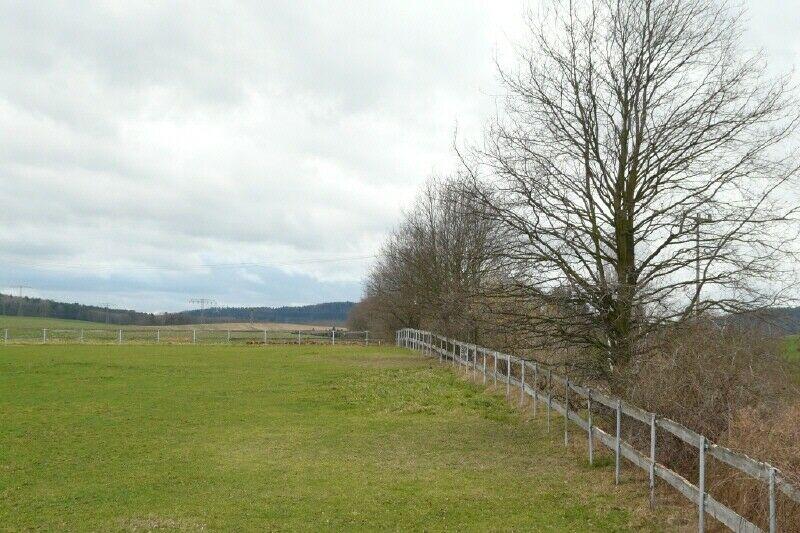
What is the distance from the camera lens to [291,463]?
41.3 feet

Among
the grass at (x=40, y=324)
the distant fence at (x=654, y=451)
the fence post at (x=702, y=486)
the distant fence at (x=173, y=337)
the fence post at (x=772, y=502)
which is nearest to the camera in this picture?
the fence post at (x=772, y=502)

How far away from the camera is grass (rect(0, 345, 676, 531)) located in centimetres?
929

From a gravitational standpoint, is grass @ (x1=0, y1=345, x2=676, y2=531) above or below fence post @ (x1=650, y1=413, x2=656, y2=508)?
below

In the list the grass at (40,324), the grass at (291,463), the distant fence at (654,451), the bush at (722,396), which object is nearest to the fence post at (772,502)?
the distant fence at (654,451)

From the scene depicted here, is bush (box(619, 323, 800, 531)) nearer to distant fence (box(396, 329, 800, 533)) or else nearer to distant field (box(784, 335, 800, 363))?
distant fence (box(396, 329, 800, 533))

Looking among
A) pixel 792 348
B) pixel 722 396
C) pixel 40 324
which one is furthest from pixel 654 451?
pixel 40 324

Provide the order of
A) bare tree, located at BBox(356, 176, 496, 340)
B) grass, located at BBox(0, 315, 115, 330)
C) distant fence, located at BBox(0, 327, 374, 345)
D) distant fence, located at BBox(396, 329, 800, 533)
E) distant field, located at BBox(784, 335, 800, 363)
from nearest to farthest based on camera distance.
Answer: distant fence, located at BBox(396, 329, 800, 533) < distant field, located at BBox(784, 335, 800, 363) < bare tree, located at BBox(356, 176, 496, 340) < distant fence, located at BBox(0, 327, 374, 345) < grass, located at BBox(0, 315, 115, 330)

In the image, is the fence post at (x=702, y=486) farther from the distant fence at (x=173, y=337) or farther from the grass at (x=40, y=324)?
the grass at (x=40, y=324)

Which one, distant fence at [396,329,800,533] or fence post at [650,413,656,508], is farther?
fence post at [650,413,656,508]

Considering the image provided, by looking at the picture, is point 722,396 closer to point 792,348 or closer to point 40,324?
point 792,348

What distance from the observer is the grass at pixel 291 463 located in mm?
9289

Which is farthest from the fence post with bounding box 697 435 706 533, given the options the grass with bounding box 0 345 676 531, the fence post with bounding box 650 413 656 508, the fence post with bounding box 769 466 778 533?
the fence post with bounding box 650 413 656 508

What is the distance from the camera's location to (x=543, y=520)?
9.13 m

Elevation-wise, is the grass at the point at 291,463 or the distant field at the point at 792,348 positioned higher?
the distant field at the point at 792,348
